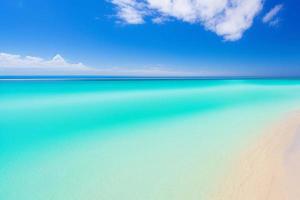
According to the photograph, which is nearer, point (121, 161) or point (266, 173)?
point (266, 173)

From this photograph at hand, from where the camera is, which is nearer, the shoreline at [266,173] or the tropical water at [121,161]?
the shoreline at [266,173]

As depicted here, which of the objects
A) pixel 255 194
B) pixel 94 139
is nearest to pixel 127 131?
pixel 94 139

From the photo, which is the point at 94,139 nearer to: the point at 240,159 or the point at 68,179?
the point at 68,179

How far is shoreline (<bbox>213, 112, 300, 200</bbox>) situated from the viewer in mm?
2191

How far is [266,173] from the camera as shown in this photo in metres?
2.64

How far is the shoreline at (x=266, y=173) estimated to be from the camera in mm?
2191

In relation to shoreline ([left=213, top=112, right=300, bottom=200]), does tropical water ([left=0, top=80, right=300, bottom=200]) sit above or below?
below

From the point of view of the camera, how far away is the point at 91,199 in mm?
2324

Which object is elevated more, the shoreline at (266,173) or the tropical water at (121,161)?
the shoreline at (266,173)

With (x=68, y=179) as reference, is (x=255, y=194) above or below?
above

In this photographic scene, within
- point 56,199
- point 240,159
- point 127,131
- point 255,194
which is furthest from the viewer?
point 127,131

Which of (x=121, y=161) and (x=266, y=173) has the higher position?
(x=266, y=173)

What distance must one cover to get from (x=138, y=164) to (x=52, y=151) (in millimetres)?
1958

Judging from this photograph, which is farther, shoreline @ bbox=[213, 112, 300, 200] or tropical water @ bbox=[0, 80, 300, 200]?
tropical water @ bbox=[0, 80, 300, 200]
